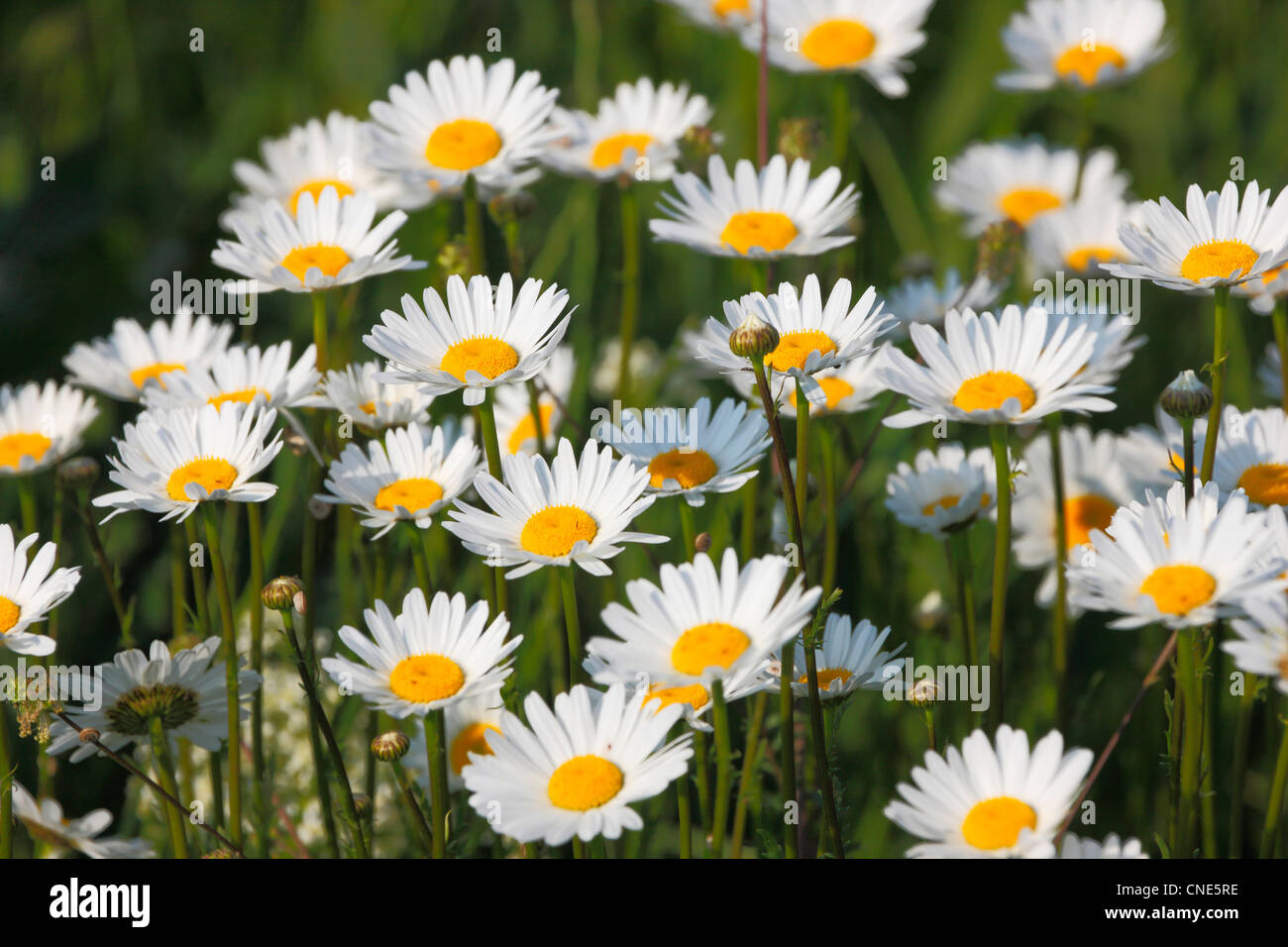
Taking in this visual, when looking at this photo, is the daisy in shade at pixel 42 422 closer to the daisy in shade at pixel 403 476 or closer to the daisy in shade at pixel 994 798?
the daisy in shade at pixel 403 476

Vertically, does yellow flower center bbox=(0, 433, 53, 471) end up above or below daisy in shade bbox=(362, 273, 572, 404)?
below

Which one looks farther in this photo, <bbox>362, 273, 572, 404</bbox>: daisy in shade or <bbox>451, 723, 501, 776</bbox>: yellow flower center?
<bbox>451, 723, 501, 776</bbox>: yellow flower center

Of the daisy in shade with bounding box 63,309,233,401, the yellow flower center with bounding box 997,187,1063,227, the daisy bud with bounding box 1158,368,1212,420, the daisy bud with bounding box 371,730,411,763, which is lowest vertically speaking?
the daisy bud with bounding box 371,730,411,763

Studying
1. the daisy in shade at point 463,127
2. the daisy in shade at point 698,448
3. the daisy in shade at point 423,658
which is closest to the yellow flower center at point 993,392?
the daisy in shade at point 698,448

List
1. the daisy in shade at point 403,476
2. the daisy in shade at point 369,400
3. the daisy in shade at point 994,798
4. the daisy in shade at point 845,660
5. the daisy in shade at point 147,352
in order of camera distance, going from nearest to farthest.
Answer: the daisy in shade at point 994,798, the daisy in shade at point 845,660, the daisy in shade at point 403,476, the daisy in shade at point 369,400, the daisy in shade at point 147,352

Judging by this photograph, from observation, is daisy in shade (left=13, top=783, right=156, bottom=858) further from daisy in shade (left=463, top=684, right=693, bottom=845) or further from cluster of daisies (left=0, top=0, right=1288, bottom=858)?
daisy in shade (left=463, top=684, right=693, bottom=845)

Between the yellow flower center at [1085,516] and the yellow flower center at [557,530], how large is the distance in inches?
39.7

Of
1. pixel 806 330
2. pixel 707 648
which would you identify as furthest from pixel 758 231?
pixel 707 648

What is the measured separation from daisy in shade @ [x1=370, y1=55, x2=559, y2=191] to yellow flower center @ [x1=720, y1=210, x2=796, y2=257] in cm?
34

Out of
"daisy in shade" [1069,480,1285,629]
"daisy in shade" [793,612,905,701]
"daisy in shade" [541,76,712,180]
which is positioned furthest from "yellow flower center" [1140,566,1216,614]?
"daisy in shade" [541,76,712,180]

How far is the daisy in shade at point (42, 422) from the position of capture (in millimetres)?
1973

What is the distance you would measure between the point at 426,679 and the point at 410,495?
0.32 meters

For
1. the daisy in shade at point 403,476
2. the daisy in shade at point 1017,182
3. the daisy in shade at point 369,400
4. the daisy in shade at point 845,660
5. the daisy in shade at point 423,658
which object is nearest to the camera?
the daisy in shade at point 423,658

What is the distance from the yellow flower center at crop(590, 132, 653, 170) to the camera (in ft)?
7.84
